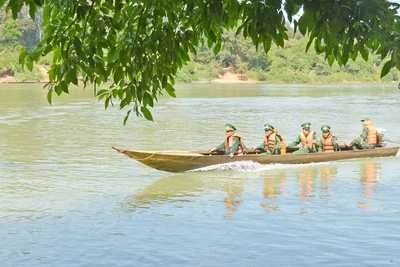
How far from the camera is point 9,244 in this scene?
31.9 feet

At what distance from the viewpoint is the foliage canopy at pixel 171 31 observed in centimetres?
443

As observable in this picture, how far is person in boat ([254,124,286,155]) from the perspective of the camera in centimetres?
1694

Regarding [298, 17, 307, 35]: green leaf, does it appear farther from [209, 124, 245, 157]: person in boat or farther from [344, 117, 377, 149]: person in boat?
[344, 117, 377, 149]: person in boat

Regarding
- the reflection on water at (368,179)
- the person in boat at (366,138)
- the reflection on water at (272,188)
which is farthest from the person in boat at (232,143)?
the person in boat at (366,138)

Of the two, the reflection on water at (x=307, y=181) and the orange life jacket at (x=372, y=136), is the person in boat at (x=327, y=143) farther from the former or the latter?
the orange life jacket at (x=372, y=136)

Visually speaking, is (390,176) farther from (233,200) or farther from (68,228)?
(68,228)

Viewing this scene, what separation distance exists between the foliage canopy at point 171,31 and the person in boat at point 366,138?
44.4 feet

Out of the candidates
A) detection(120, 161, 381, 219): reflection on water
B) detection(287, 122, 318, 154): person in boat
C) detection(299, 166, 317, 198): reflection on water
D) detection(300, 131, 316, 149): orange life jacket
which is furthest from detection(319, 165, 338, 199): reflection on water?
detection(300, 131, 316, 149): orange life jacket

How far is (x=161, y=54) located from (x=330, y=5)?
5.32 ft

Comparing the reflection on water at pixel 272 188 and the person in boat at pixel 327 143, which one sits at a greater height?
the person in boat at pixel 327 143

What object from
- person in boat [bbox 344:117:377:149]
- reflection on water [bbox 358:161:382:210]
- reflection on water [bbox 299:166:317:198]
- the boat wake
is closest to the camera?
reflection on water [bbox 358:161:382:210]

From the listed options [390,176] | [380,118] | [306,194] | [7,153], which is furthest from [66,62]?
[380,118]

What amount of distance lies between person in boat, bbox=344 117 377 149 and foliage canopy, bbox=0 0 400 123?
533 inches

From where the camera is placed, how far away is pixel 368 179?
15906mm
